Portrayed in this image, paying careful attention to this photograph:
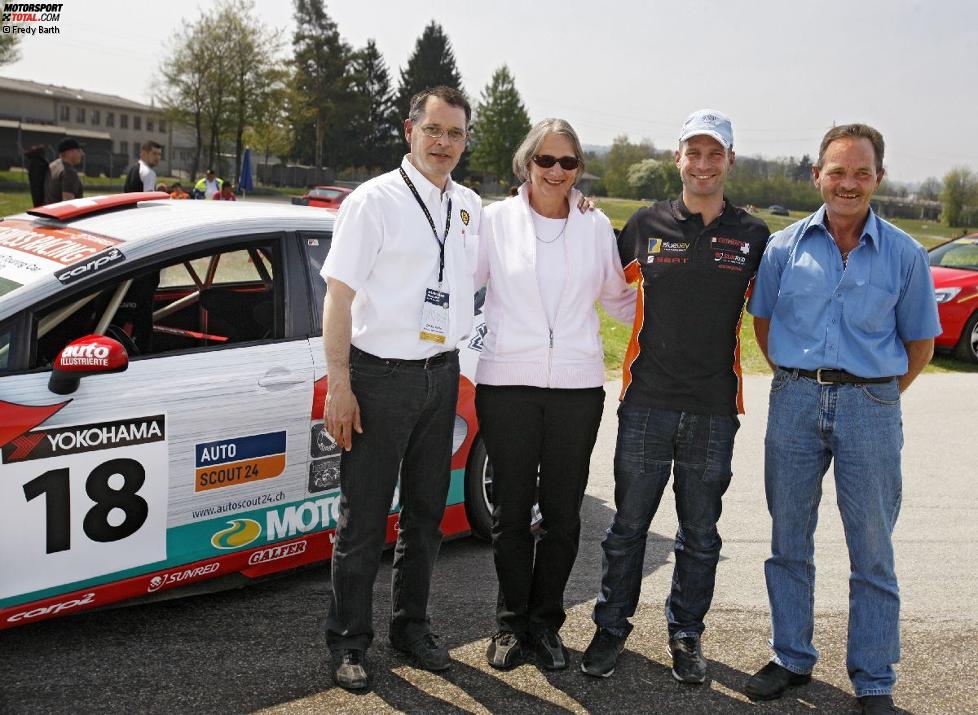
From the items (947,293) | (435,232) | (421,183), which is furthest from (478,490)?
(947,293)

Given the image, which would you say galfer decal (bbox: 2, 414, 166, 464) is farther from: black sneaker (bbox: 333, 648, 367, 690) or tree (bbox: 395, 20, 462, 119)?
tree (bbox: 395, 20, 462, 119)

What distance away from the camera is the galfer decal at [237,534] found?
11.6ft

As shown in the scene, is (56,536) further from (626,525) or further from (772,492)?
(772,492)

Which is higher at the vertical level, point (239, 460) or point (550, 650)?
point (239, 460)

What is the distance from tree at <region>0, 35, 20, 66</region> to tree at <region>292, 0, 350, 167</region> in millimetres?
37983

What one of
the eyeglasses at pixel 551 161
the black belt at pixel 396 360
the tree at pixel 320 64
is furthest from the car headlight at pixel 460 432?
the tree at pixel 320 64

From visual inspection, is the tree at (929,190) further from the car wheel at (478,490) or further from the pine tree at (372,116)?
the car wheel at (478,490)

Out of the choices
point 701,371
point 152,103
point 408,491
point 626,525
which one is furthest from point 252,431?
point 152,103

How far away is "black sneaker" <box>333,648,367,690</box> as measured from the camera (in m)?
3.25

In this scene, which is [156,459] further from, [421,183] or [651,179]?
[651,179]

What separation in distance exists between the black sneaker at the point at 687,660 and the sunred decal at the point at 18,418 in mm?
2339

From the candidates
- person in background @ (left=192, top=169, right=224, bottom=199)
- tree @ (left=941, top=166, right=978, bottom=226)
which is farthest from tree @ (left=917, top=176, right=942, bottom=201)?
person in background @ (left=192, top=169, right=224, bottom=199)

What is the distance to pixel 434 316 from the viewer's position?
3.23 m

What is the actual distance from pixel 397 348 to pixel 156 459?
3.10ft
